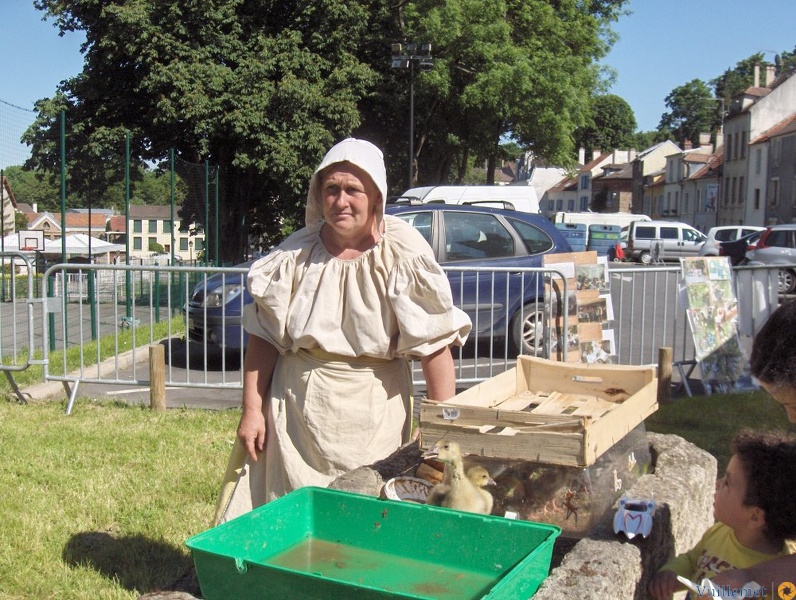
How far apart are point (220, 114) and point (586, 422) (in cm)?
2447

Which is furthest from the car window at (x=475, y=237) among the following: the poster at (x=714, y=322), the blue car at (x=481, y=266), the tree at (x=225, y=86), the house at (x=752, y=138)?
the house at (x=752, y=138)

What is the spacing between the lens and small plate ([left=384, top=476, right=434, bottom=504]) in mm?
2471

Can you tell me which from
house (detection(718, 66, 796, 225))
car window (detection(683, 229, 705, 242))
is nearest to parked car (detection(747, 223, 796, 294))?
car window (detection(683, 229, 705, 242))

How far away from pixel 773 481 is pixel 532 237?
794 cm

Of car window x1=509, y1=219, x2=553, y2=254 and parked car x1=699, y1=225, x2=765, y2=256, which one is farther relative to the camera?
parked car x1=699, y1=225, x2=765, y2=256

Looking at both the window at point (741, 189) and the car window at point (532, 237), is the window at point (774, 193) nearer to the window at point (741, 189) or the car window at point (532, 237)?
the window at point (741, 189)

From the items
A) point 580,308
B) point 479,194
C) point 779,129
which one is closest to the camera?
point 580,308

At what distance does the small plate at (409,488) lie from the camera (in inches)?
97.3

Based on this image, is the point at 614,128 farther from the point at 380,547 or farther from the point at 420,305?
the point at 380,547

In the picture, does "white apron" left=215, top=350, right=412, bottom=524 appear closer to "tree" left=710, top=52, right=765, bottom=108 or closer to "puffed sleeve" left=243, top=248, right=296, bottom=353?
"puffed sleeve" left=243, top=248, right=296, bottom=353

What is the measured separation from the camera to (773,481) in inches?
94.2

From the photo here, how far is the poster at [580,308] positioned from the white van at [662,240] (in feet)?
112

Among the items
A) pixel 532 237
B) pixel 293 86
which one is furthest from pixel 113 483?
pixel 293 86

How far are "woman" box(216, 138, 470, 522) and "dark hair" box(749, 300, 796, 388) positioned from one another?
1.06m
